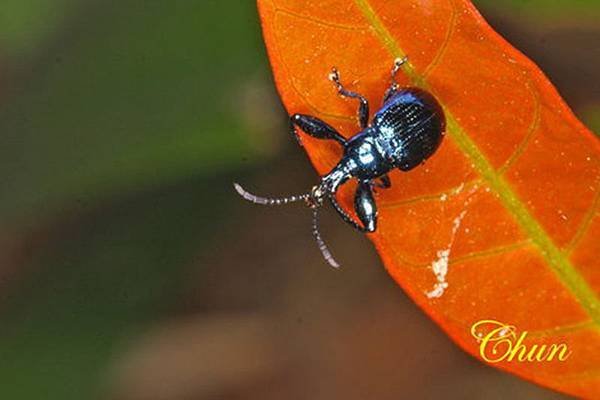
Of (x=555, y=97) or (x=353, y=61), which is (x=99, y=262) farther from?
(x=555, y=97)

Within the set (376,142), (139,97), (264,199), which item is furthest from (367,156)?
(139,97)

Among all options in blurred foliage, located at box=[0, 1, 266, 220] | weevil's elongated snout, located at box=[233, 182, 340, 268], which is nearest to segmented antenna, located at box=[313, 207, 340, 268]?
weevil's elongated snout, located at box=[233, 182, 340, 268]

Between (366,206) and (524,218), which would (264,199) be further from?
(524,218)

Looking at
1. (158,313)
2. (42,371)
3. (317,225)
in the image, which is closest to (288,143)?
(317,225)

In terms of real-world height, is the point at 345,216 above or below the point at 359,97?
below

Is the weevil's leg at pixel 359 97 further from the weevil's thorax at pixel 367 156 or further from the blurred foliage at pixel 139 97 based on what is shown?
the blurred foliage at pixel 139 97

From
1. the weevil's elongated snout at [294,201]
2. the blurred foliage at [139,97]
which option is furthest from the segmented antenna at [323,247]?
the blurred foliage at [139,97]

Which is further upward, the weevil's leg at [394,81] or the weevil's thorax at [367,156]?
the weevil's leg at [394,81]
